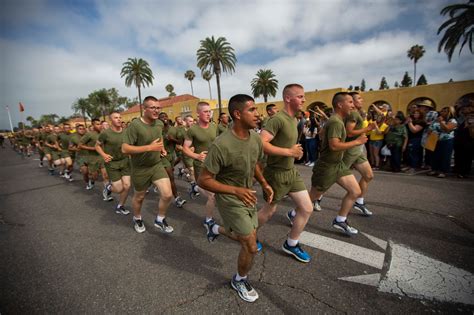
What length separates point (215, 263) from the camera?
2.99 m

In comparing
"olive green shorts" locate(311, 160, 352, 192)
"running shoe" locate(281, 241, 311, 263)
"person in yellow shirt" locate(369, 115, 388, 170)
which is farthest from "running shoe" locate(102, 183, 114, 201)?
"person in yellow shirt" locate(369, 115, 388, 170)

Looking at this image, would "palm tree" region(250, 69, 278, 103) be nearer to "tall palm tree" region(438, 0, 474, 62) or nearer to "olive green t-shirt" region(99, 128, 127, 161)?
"tall palm tree" region(438, 0, 474, 62)

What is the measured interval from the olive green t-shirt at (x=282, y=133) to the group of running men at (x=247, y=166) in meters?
0.01

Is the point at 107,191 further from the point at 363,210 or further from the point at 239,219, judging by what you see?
the point at 363,210

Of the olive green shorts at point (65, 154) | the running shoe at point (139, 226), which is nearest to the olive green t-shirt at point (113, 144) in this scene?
the running shoe at point (139, 226)

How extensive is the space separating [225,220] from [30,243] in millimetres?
3908

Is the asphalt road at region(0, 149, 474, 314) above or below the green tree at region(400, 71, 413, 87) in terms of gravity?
below

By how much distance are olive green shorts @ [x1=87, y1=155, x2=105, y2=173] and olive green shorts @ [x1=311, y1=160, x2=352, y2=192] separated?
620 centimetres

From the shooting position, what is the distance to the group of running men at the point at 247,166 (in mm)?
2227

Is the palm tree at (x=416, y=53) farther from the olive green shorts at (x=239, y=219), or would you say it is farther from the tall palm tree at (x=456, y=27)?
the olive green shorts at (x=239, y=219)

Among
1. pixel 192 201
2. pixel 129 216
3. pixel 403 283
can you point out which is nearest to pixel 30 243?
pixel 129 216

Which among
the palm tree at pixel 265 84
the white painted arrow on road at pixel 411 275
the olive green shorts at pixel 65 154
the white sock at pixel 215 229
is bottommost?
the white painted arrow on road at pixel 411 275

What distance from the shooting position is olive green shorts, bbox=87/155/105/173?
6.83 metres

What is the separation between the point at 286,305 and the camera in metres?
2.24
